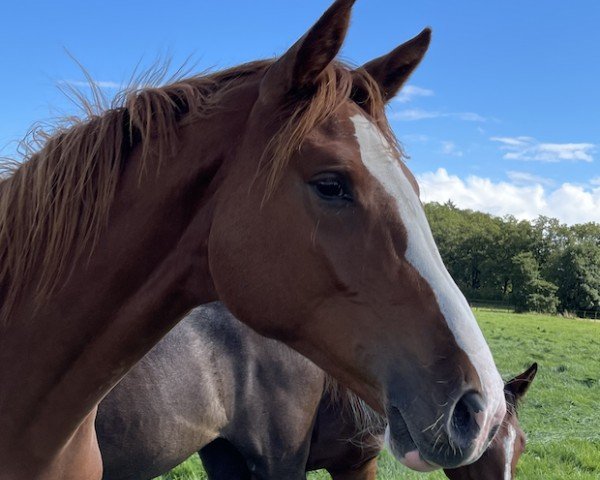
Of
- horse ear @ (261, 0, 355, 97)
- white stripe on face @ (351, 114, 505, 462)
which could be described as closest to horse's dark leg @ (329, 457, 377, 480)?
white stripe on face @ (351, 114, 505, 462)

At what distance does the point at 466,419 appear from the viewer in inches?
65.8

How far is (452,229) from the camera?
7031 cm

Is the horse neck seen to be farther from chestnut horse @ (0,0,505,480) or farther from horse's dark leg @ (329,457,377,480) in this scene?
horse's dark leg @ (329,457,377,480)

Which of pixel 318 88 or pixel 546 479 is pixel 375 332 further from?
pixel 546 479

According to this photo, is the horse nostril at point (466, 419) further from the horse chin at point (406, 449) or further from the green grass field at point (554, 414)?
the green grass field at point (554, 414)

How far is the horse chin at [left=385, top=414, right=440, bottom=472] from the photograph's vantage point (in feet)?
5.69

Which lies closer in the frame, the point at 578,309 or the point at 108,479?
the point at 108,479

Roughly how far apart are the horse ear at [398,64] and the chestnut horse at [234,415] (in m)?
2.41

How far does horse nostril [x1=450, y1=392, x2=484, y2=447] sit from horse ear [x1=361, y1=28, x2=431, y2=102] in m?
1.30

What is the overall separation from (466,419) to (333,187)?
85 centimetres

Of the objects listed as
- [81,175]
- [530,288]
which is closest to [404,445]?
[81,175]

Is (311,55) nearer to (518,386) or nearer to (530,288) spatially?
(518,386)

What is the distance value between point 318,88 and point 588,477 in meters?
6.65

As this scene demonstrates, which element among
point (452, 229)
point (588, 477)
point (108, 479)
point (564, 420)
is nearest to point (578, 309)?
point (452, 229)
